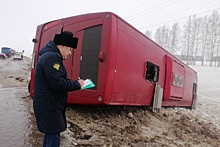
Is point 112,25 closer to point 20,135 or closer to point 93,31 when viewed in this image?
point 93,31

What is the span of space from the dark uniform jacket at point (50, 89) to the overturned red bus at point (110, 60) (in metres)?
1.77

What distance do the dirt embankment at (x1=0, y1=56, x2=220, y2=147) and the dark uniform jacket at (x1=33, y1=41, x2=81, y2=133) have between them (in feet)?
4.17

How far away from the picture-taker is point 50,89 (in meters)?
2.28

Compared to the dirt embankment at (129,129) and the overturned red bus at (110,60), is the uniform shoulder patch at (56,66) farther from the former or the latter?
the overturned red bus at (110,60)

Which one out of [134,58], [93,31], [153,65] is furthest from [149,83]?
[93,31]

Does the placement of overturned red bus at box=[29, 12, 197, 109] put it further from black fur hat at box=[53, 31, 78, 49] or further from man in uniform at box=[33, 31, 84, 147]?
man in uniform at box=[33, 31, 84, 147]

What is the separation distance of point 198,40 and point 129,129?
185 ft

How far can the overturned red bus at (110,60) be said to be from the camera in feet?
13.5

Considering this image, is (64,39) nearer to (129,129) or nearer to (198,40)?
(129,129)

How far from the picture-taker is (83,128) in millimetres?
4191

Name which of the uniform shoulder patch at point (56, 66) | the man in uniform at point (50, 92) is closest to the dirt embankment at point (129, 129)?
the man in uniform at point (50, 92)

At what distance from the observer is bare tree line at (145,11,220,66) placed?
52.5 meters

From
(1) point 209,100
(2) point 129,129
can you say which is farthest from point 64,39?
(1) point 209,100

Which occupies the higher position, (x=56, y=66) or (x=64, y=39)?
(x=64, y=39)
